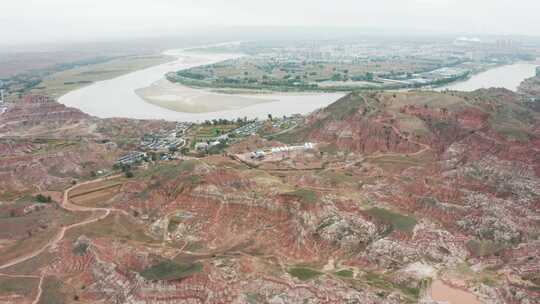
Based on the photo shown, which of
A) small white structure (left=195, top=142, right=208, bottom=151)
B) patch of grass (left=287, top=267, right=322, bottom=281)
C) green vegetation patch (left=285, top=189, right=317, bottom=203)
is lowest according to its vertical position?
patch of grass (left=287, top=267, right=322, bottom=281)

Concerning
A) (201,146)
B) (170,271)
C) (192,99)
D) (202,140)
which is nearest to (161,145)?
(202,140)

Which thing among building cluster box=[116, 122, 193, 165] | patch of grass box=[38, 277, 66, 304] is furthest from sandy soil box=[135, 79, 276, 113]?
patch of grass box=[38, 277, 66, 304]

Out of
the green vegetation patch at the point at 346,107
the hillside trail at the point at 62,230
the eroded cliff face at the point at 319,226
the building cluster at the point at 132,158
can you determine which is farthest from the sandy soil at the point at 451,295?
the building cluster at the point at 132,158

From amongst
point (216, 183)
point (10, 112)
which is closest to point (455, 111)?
point (216, 183)

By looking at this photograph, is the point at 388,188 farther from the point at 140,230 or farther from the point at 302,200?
the point at 140,230

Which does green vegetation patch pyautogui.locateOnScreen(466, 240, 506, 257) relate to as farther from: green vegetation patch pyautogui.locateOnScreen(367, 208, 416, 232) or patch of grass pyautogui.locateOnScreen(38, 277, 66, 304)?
patch of grass pyautogui.locateOnScreen(38, 277, 66, 304)

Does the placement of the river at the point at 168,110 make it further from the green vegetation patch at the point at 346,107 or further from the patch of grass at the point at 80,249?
the patch of grass at the point at 80,249

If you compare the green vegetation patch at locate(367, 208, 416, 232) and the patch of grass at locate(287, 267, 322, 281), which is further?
the green vegetation patch at locate(367, 208, 416, 232)
